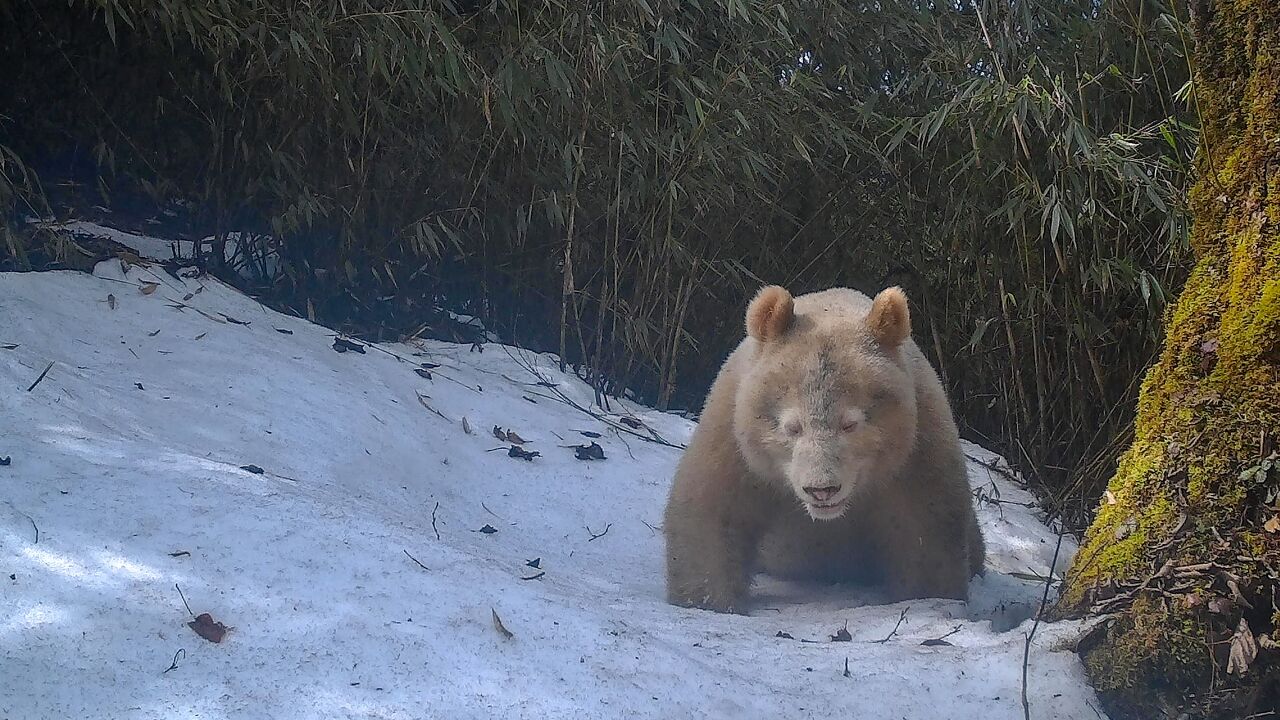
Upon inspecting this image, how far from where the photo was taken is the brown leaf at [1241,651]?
2.15 m

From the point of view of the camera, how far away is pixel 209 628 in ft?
7.41

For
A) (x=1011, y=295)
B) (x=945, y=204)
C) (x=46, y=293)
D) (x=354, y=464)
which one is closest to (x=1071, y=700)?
(x=354, y=464)

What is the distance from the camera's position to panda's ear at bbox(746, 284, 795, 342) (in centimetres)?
359

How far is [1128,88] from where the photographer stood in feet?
16.8

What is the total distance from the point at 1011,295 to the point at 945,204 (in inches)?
29.8

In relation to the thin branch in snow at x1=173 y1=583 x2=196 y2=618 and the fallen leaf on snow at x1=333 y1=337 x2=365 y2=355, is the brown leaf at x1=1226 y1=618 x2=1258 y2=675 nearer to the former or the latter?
the thin branch in snow at x1=173 y1=583 x2=196 y2=618

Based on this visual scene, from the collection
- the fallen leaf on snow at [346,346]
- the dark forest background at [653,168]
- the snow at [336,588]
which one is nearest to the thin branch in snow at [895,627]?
the snow at [336,588]

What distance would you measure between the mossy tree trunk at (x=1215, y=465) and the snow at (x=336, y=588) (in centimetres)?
19

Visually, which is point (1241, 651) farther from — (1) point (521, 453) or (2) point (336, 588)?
(1) point (521, 453)

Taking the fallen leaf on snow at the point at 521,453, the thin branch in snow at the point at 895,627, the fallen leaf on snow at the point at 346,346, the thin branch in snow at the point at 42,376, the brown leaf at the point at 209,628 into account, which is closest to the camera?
the brown leaf at the point at 209,628

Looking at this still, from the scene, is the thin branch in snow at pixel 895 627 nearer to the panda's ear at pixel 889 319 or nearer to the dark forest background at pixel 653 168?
the panda's ear at pixel 889 319

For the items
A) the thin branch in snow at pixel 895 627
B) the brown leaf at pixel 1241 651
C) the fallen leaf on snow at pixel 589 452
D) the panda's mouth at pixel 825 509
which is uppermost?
the brown leaf at pixel 1241 651

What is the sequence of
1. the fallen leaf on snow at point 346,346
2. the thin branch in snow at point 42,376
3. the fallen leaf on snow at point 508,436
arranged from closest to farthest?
the thin branch in snow at point 42,376 < the fallen leaf on snow at point 508,436 < the fallen leaf on snow at point 346,346

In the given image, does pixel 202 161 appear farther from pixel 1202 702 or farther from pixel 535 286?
pixel 1202 702
